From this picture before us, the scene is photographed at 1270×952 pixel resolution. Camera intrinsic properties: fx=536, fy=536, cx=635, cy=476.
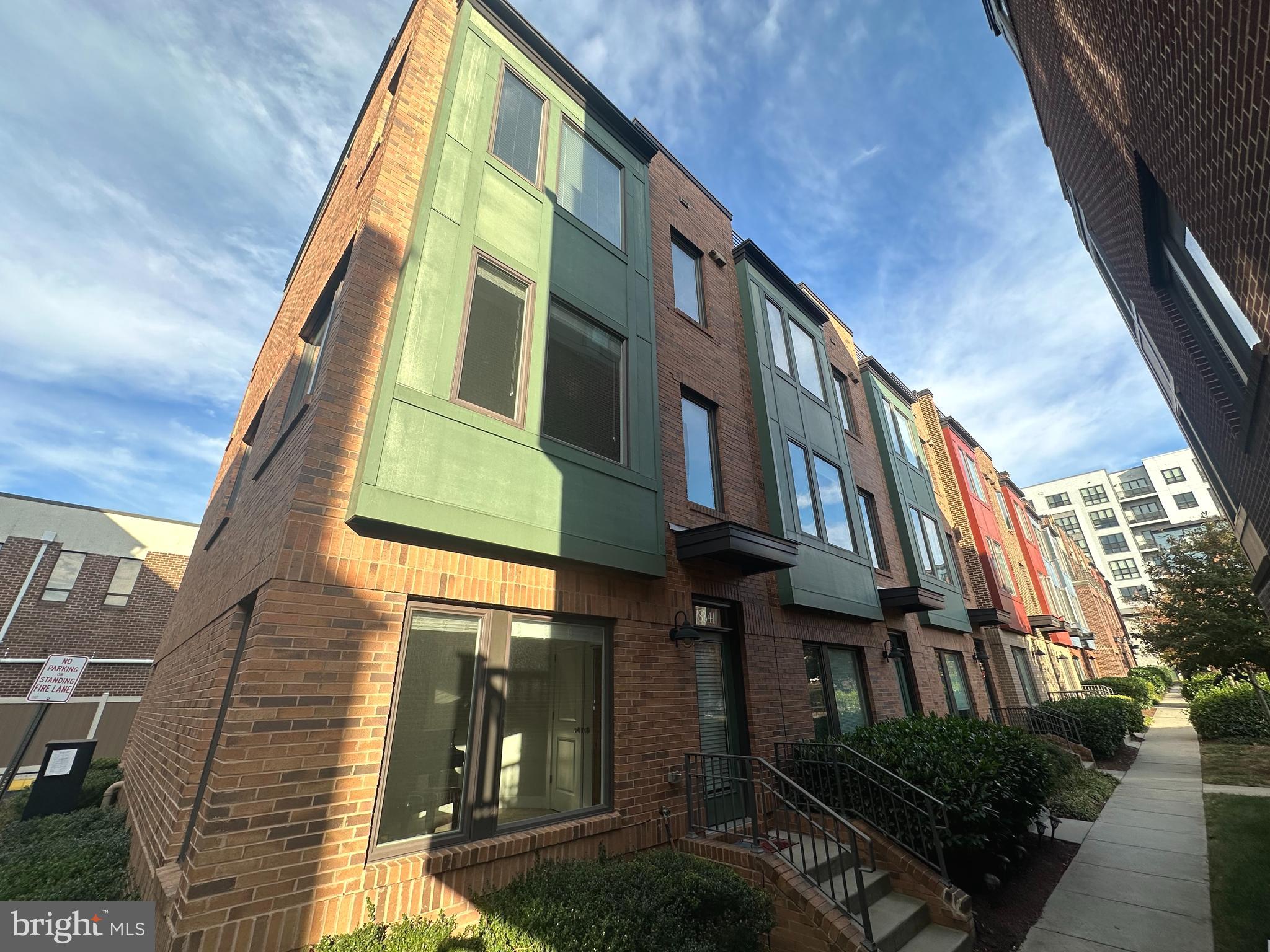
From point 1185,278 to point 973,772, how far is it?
637cm

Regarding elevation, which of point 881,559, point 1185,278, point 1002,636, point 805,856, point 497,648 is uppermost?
point 1185,278

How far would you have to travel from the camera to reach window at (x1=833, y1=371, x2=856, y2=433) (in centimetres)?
1519

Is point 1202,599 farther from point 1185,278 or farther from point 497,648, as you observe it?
point 497,648

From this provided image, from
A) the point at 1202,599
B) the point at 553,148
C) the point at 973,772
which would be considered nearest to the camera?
the point at 973,772

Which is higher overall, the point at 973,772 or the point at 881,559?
the point at 881,559

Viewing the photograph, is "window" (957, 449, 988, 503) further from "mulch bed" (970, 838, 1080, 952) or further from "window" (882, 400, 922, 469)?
"mulch bed" (970, 838, 1080, 952)

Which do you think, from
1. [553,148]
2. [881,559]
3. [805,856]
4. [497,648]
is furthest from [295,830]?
[881,559]

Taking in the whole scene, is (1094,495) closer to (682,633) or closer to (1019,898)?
(1019,898)

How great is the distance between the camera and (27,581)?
21.8 meters

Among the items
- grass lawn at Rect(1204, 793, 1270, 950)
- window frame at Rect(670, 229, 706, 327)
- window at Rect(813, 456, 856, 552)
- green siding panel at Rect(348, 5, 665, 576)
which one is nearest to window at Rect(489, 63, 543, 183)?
green siding panel at Rect(348, 5, 665, 576)

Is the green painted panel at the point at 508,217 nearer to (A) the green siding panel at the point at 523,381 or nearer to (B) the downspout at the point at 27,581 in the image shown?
(A) the green siding panel at the point at 523,381

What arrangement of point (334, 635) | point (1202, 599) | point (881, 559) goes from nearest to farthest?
point (334, 635) → point (881, 559) → point (1202, 599)

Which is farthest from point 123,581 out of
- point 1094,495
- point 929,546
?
point 1094,495

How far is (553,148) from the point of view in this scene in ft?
27.1
